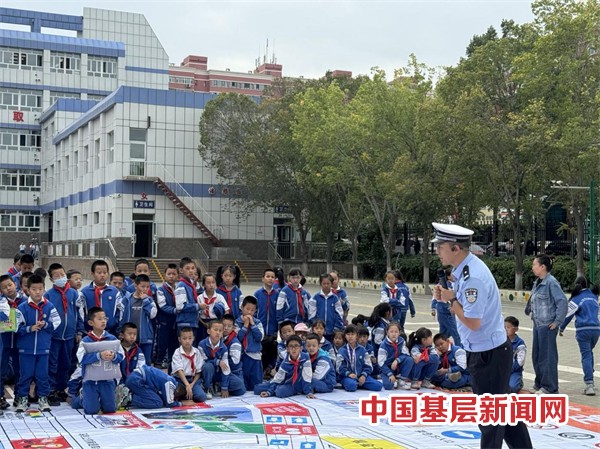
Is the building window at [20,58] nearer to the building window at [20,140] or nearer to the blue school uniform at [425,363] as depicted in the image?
the building window at [20,140]

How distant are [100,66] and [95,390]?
54.1m

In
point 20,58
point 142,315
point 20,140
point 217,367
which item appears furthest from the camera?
point 20,140

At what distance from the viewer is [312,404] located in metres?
9.45

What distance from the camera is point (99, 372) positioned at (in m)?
8.80

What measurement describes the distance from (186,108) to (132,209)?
589 cm

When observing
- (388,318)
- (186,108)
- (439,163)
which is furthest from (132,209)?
(388,318)

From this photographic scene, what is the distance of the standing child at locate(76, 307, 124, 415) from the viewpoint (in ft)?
28.8

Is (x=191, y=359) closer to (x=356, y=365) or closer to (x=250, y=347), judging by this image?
(x=250, y=347)

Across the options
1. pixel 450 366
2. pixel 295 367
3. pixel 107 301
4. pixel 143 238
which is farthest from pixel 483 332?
pixel 143 238

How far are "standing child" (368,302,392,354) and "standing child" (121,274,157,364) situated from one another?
2895mm

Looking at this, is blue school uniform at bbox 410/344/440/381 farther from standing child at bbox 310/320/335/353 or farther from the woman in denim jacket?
the woman in denim jacket

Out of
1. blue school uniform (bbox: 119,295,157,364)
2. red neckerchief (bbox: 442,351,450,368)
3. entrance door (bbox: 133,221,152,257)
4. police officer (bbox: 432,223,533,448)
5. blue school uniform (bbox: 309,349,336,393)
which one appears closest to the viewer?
police officer (bbox: 432,223,533,448)

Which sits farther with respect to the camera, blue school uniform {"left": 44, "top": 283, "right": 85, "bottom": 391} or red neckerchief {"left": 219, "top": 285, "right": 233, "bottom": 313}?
red neckerchief {"left": 219, "top": 285, "right": 233, "bottom": 313}

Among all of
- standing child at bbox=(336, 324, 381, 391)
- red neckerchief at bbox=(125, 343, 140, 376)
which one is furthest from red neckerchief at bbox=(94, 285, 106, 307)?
standing child at bbox=(336, 324, 381, 391)
